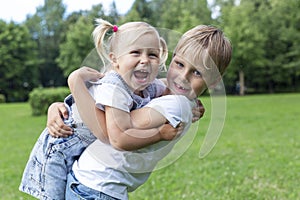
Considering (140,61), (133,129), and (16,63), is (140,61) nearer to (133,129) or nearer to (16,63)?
(133,129)

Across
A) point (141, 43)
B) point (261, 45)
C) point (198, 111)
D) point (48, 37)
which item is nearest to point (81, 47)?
point (261, 45)

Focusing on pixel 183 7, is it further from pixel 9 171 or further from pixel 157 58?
pixel 157 58

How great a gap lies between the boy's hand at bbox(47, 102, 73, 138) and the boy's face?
16.3 inches

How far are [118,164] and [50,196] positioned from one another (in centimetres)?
34

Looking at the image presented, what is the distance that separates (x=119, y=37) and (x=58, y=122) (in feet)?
1.29

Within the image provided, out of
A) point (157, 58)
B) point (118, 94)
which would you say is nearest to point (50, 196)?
point (118, 94)

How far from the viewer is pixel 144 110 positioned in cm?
132

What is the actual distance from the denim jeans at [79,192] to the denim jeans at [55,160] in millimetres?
45

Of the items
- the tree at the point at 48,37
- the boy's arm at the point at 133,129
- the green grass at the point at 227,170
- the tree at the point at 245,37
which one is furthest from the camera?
the tree at the point at 48,37

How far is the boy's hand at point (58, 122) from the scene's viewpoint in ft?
5.08

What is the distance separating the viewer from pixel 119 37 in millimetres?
1408

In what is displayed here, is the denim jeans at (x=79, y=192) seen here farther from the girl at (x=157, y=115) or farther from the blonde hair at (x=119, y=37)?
the blonde hair at (x=119, y=37)

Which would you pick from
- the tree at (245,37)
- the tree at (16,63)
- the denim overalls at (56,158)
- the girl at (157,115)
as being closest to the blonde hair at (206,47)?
the girl at (157,115)

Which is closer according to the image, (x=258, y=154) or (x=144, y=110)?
(x=144, y=110)
